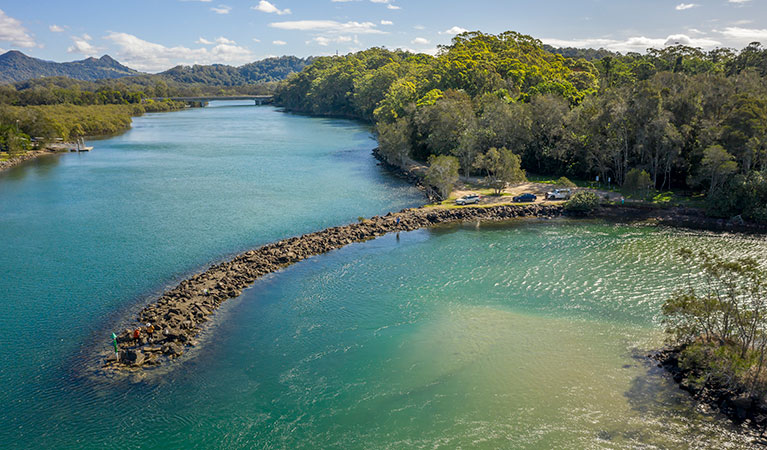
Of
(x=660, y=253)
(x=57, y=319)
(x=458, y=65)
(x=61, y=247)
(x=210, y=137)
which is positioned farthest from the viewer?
(x=210, y=137)

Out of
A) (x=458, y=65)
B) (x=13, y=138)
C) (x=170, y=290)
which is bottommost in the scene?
(x=170, y=290)

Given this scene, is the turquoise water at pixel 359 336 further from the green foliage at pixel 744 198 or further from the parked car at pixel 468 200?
the parked car at pixel 468 200

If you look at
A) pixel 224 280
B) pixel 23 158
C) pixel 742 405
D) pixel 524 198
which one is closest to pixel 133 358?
pixel 224 280

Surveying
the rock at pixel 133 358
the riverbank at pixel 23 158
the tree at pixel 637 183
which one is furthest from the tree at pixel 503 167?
the riverbank at pixel 23 158

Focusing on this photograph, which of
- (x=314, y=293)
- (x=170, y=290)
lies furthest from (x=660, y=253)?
(x=170, y=290)

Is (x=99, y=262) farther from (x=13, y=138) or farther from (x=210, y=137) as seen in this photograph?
(x=210, y=137)

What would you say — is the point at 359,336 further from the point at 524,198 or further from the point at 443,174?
the point at 524,198

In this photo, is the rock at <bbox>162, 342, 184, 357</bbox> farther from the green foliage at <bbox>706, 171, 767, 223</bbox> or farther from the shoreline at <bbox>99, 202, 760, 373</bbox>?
the green foliage at <bbox>706, 171, 767, 223</bbox>

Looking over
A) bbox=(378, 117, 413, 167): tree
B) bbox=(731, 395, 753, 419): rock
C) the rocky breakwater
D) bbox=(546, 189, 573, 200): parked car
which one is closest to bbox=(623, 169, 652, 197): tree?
bbox=(546, 189, 573, 200): parked car
